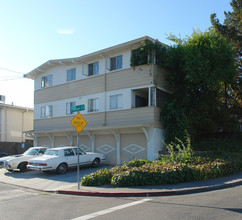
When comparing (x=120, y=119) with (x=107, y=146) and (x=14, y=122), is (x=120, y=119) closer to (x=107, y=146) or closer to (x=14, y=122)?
(x=107, y=146)

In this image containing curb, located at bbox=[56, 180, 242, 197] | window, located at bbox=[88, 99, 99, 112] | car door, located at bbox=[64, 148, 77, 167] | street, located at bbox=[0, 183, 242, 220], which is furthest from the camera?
window, located at bbox=[88, 99, 99, 112]

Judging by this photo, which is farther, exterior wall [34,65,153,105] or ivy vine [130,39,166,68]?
exterior wall [34,65,153,105]

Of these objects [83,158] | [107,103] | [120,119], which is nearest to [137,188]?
[83,158]

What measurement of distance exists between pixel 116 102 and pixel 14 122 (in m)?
18.9

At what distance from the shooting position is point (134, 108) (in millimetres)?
18109

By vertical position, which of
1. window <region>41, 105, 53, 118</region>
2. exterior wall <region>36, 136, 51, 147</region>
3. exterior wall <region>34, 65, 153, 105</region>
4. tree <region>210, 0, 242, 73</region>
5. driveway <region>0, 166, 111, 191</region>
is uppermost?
tree <region>210, 0, 242, 73</region>

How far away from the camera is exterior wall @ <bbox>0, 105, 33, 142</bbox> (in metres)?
32.2

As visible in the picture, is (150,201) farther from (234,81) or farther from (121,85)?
(234,81)

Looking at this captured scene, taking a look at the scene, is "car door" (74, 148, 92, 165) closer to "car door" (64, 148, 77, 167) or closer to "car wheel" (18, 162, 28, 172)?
"car door" (64, 148, 77, 167)

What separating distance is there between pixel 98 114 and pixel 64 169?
5.49 meters

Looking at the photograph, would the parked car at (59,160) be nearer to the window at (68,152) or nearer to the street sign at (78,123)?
the window at (68,152)

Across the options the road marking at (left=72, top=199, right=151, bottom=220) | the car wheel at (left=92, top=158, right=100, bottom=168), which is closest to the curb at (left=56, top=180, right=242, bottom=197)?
the road marking at (left=72, top=199, right=151, bottom=220)

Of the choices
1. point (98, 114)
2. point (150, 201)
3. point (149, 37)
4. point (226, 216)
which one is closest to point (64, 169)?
point (98, 114)

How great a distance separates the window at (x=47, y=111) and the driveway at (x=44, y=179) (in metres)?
7.54
